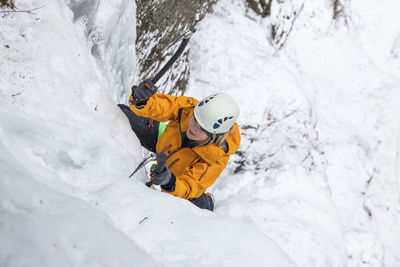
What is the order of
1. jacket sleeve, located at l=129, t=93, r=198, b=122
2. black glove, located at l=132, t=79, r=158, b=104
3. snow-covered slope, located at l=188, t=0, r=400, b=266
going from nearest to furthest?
1. black glove, located at l=132, t=79, r=158, b=104
2. jacket sleeve, located at l=129, t=93, r=198, b=122
3. snow-covered slope, located at l=188, t=0, r=400, b=266

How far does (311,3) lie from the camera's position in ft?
24.5

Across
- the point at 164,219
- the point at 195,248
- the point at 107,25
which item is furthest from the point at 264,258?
the point at 107,25

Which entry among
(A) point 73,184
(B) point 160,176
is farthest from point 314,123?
(A) point 73,184

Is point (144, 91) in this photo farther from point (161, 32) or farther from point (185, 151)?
point (161, 32)

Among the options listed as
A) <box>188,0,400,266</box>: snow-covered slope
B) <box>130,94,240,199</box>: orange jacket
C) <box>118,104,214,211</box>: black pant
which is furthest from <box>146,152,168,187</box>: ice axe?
<box>188,0,400,266</box>: snow-covered slope

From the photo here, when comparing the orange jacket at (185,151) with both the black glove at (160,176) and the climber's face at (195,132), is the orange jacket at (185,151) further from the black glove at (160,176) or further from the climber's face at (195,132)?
the black glove at (160,176)

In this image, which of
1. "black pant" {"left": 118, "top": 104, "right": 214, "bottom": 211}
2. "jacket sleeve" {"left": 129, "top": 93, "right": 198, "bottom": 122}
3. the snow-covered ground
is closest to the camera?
the snow-covered ground

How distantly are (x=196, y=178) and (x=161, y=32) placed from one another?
198cm

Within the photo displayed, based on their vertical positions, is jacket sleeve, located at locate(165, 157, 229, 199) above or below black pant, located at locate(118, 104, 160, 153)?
above

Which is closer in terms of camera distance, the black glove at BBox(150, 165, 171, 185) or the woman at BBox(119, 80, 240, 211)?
the black glove at BBox(150, 165, 171, 185)

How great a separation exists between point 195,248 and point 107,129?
100cm

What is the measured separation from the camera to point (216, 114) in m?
2.49

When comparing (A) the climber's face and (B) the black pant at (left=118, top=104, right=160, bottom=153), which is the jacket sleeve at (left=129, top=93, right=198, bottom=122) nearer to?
(A) the climber's face

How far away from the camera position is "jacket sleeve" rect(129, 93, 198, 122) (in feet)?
8.31
